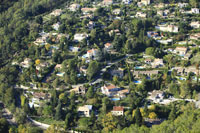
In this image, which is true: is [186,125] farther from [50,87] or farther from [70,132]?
[50,87]

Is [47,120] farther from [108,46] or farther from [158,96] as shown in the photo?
[108,46]

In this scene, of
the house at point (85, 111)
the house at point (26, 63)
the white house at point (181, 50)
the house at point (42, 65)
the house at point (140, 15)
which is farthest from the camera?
the house at point (140, 15)

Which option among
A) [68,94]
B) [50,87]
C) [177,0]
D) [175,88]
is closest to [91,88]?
[68,94]

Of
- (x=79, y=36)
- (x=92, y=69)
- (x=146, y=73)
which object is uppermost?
(x=79, y=36)

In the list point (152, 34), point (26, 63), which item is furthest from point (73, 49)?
point (152, 34)

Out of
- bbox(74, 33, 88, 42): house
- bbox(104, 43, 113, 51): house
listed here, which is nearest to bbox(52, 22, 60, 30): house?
bbox(74, 33, 88, 42): house

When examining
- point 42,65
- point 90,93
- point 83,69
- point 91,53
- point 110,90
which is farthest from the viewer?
point 91,53

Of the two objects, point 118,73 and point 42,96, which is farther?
point 118,73

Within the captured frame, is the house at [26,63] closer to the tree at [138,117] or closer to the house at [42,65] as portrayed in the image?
the house at [42,65]

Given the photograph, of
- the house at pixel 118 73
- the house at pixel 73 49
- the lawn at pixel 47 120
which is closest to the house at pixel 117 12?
the house at pixel 73 49

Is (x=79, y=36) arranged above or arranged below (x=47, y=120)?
above

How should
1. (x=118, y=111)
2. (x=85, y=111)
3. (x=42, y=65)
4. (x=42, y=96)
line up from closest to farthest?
(x=118, y=111), (x=85, y=111), (x=42, y=96), (x=42, y=65)
